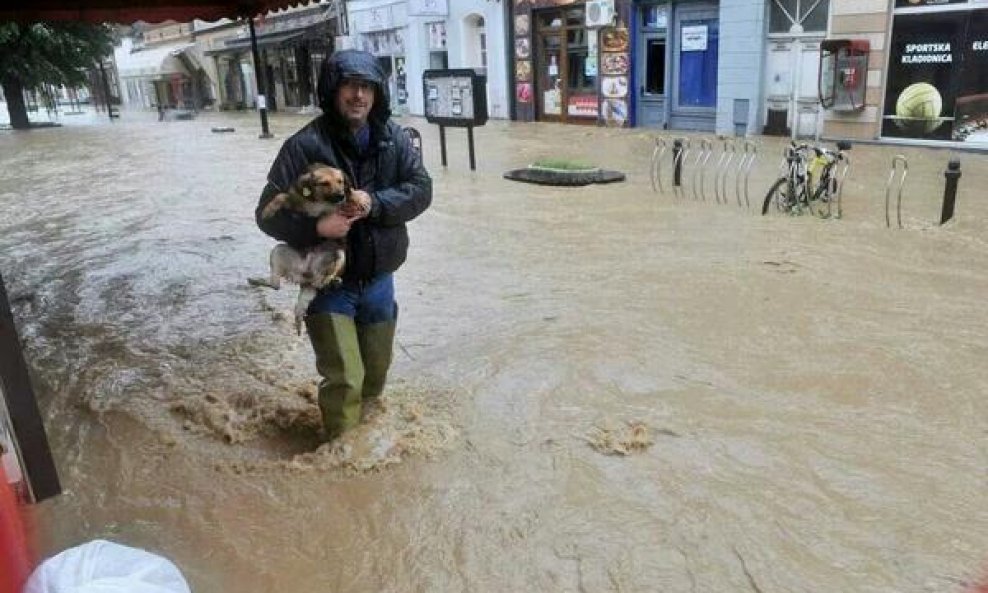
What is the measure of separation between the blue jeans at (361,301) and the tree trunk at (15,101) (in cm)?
3013

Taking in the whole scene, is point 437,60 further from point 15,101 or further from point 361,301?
point 361,301

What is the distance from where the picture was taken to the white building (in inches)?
902

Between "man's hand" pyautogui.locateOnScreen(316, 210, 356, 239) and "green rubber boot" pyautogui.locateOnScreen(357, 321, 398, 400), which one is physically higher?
"man's hand" pyautogui.locateOnScreen(316, 210, 356, 239)

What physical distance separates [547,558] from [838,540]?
1130 mm

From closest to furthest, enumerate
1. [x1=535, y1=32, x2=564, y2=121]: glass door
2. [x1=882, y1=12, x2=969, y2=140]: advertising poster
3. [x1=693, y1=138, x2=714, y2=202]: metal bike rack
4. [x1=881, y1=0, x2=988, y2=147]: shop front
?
[x1=693, y1=138, x2=714, y2=202]: metal bike rack, [x1=881, y1=0, x2=988, y2=147]: shop front, [x1=882, y1=12, x2=969, y2=140]: advertising poster, [x1=535, y1=32, x2=564, y2=121]: glass door

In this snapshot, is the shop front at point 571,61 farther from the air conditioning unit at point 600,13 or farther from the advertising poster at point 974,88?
the advertising poster at point 974,88

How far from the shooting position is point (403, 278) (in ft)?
23.4

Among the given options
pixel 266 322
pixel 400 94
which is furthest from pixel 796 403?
pixel 400 94

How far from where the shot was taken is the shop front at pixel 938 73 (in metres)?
12.5

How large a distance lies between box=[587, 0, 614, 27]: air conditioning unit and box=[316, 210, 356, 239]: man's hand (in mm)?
17049

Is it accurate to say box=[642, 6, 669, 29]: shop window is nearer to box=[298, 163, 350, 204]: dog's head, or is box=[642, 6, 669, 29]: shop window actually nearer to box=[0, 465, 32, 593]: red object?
box=[298, 163, 350, 204]: dog's head

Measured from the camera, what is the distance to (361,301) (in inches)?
142

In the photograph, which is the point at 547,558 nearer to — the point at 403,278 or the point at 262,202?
the point at 262,202

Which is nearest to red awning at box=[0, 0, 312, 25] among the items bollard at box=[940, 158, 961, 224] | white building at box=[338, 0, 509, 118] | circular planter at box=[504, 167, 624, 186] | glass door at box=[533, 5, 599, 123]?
circular planter at box=[504, 167, 624, 186]
